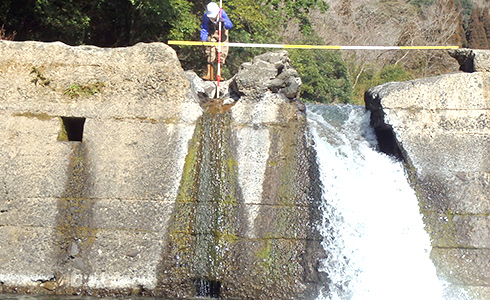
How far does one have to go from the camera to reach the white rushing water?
623 cm

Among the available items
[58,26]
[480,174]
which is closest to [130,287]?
[480,174]

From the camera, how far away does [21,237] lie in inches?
256

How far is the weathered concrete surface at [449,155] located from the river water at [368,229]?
0.72 ft

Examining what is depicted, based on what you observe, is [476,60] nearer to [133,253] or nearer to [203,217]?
[203,217]

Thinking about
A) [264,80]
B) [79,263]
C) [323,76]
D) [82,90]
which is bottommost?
[79,263]

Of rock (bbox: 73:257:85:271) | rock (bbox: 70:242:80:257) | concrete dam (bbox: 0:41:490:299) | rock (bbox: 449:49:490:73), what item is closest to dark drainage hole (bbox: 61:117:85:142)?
concrete dam (bbox: 0:41:490:299)

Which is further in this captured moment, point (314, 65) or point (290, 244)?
point (314, 65)

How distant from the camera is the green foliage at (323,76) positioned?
1584cm

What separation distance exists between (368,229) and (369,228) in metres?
0.02

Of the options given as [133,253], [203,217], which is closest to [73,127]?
[133,253]

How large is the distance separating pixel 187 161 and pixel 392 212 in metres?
2.48

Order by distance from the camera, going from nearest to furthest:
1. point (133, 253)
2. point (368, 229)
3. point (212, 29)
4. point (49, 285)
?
point (49, 285), point (133, 253), point (368, 229), point (212, 29)

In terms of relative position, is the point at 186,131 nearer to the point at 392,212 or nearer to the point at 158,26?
the point at 392,212

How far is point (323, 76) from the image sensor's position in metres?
16.6
